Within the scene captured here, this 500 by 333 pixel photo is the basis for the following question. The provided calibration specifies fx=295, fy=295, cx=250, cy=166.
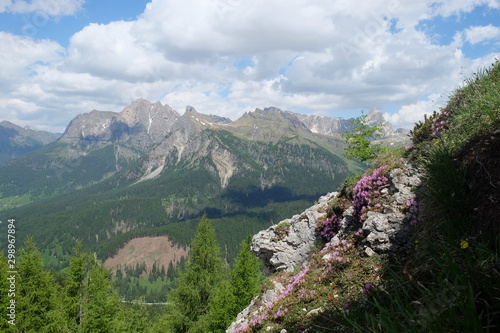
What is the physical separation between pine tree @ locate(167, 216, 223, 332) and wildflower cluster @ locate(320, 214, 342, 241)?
18.3 m

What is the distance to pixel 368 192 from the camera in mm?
11562

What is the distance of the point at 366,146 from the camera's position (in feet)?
67.3

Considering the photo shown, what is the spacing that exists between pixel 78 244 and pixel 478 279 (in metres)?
34.4

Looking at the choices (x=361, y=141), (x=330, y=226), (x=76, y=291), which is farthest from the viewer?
(x=76, y=291)

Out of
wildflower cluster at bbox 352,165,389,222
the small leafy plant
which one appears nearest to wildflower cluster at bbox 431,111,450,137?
wildflower cluster at bbox 352,165,389,222

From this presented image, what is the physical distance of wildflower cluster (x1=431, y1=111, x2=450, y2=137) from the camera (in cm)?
1038

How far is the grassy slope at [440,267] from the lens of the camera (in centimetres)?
263

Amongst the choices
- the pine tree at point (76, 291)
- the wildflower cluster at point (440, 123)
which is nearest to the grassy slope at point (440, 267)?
the wildflower cluster at point (440, 123)

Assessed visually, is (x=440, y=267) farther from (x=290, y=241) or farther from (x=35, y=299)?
(x=35, y=299)

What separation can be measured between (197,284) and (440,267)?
95.4ft

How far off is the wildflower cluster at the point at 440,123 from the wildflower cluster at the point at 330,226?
5.28m

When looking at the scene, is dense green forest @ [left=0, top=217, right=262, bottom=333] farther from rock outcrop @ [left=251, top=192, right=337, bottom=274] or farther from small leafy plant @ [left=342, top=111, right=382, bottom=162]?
small leafy plant @ [left=342, top=111, right=382, bottom=162]

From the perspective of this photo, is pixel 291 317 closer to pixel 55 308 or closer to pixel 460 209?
pixel 460 209

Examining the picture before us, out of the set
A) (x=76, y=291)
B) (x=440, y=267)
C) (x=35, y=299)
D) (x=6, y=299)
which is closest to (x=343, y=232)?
(x=440, y=267)
